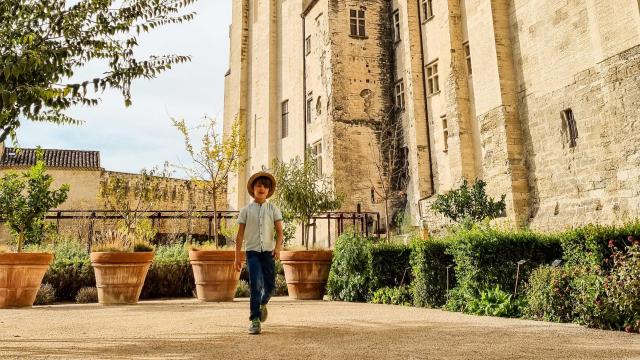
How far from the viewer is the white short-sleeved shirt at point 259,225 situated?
5.26 metres

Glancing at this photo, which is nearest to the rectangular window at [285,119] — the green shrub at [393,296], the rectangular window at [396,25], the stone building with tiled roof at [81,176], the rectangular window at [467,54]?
the rectangular window at [396,25]

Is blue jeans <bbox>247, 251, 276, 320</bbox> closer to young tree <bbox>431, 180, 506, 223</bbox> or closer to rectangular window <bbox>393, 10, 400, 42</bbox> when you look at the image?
young tree <bbox>431, 180, 506, 223</bbox>

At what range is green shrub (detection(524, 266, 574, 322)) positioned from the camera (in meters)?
6.45

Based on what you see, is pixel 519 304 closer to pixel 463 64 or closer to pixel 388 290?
pixel 388 290

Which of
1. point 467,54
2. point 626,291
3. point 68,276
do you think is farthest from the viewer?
point 467,54

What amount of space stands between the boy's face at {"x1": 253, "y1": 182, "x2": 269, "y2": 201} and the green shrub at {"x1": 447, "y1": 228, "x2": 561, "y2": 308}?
403 cm

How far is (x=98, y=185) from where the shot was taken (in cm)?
2995

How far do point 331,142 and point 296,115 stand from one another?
4.91 meters

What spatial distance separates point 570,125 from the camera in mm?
13211

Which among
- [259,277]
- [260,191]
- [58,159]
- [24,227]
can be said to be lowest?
[259,277]

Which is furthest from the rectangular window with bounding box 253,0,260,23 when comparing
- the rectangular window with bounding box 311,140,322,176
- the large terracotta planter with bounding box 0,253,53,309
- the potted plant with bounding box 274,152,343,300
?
the large terracotta planter with bounding box 0,253,53,309

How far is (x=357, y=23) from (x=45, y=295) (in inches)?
712

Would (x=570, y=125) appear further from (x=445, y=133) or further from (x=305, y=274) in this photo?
(x=305, y=274)

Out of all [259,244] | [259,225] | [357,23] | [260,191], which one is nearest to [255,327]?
[259,244]
